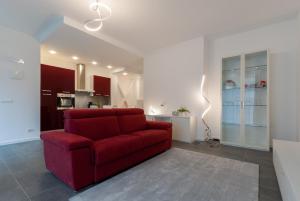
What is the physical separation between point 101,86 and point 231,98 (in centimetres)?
511

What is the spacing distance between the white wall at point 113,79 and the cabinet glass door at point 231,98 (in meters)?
5.04

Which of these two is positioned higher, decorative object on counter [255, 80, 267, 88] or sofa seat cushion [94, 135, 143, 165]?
decorative object on counter [255, 80, 267, 88]

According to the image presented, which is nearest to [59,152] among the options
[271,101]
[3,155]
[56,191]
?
[56,191]

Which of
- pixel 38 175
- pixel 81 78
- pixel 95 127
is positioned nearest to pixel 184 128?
pixel 95 127

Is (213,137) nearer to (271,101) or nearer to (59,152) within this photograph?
(271,101)

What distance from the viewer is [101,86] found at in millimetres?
6746

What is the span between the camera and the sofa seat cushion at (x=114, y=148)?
1873 mm

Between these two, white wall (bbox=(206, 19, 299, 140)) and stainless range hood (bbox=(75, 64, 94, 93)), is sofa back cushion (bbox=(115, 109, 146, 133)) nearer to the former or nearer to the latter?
white wall (bbox=(206, 19, 299, 140))

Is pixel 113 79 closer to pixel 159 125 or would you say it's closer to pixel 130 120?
pixel 130 120

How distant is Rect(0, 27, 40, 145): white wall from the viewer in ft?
12.0

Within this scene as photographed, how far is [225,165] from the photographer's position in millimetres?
2508

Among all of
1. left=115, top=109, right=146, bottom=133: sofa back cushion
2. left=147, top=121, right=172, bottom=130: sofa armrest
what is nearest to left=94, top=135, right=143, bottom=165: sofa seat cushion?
left=115, top=109, right=146, bottom=133: sofa back cushion

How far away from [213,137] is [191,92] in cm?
140

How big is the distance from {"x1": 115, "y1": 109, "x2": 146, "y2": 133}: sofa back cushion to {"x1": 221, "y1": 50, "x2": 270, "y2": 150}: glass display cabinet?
217cm
